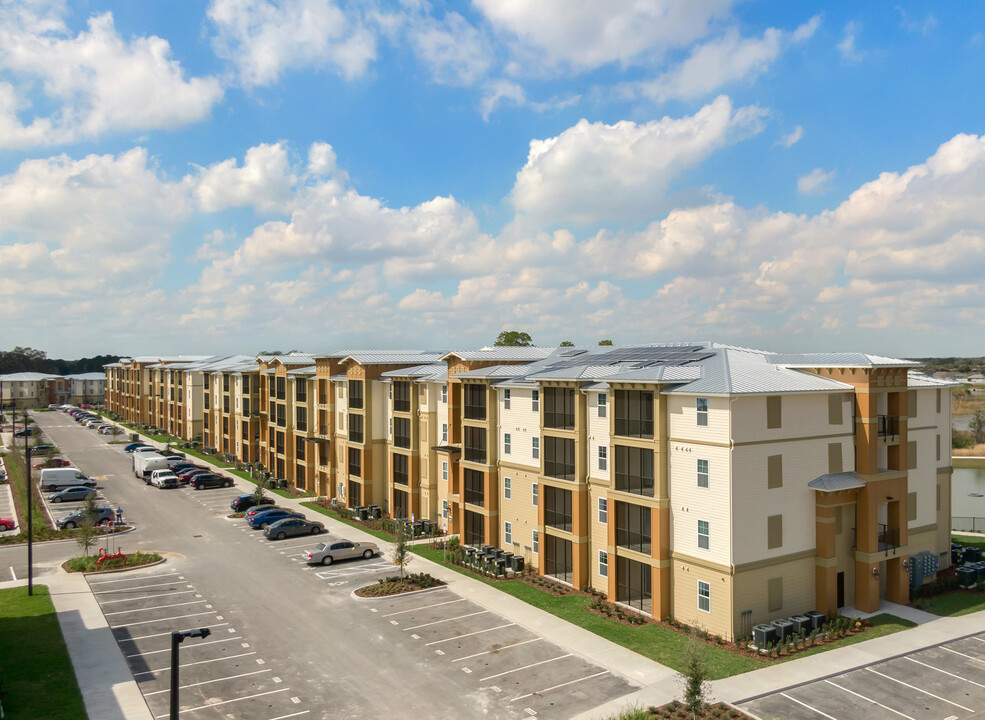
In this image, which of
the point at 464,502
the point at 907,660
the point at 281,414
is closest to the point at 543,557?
the point at 464,502

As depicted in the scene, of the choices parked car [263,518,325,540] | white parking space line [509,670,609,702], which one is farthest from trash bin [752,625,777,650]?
parked car [263,518,325,540]

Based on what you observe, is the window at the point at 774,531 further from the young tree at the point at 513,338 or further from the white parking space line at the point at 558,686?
the young tree at the point at 513,338

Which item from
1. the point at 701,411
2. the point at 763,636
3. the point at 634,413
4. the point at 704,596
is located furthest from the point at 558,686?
the point at 634,413

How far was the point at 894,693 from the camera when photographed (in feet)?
72.7

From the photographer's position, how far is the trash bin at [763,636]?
25.4m

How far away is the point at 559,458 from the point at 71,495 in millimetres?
45538

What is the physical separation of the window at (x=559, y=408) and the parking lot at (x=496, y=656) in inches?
397

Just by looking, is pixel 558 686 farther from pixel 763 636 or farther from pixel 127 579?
pixel 127 579

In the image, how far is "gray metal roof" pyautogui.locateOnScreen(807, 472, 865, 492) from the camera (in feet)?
92.7

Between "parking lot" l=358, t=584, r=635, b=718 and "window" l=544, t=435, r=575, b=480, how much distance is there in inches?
318

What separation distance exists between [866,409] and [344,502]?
3869cm

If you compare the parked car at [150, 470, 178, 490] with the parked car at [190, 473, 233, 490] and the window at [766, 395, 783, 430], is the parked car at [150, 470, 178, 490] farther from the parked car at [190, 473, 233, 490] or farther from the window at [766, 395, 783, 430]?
the window at [766, 395, 783, 430]

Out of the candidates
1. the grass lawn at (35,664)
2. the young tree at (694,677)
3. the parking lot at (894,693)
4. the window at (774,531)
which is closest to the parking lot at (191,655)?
the grass lawn at (35,664)

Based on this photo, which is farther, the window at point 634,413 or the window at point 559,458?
the window at point 559,458
